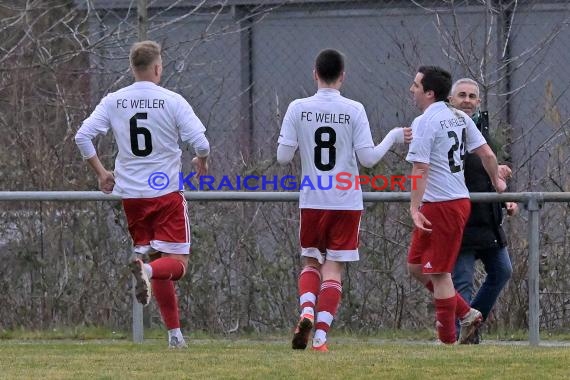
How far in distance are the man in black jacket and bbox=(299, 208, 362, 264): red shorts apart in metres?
1.08

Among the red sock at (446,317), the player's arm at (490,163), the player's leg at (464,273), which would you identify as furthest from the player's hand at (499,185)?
the red sock at (446,317)

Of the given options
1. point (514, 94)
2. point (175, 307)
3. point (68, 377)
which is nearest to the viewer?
point (68, 377)

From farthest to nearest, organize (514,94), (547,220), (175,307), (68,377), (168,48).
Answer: (168,48) < (514,94) < (547,220) < (175,307) < (68,377)

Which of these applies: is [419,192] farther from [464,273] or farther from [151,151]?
[151,151]

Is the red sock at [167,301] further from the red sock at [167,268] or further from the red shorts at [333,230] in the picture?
the red shorts at [333,230]

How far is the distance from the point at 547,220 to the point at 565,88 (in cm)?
152

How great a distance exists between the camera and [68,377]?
6906 millimetres

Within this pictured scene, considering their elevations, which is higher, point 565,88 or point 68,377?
point 565,88

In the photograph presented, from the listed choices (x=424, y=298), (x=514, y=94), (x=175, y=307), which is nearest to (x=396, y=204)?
(x=424, y=298)

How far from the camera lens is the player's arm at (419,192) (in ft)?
27.5

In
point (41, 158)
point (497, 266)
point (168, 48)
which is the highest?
point (168, 48)

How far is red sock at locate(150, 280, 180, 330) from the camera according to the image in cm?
862

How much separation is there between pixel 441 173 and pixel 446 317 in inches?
36.9

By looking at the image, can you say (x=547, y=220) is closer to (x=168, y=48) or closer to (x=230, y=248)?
(x=230, y=248)
